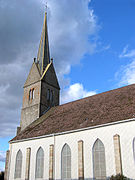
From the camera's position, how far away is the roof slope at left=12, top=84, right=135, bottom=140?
19391 millimetres

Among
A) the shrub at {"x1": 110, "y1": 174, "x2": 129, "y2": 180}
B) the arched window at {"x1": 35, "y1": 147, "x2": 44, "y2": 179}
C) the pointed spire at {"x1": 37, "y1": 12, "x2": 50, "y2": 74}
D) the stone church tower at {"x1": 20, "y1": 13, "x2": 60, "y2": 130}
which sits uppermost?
the pointed spire at {"x1": 37, "y1": 12, "x2": 50, "y2": 74}

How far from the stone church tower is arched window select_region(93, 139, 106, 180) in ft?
41.7

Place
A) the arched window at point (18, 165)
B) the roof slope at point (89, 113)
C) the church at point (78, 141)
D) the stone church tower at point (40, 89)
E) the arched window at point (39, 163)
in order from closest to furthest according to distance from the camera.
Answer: the church at point (78, 141), the roof slope at point (89, 113), the arched window at point (39, 163), the arched window at point (18, 165), the stone church tower at point (40, 89)

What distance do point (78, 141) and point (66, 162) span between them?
2.39 meters

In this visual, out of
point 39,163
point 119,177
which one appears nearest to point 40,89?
point 39,163

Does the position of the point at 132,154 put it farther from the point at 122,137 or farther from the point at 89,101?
the point at 89,101

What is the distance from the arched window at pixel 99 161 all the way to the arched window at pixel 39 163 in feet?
21.2

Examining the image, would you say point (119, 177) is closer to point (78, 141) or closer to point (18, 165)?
point (78, 141)

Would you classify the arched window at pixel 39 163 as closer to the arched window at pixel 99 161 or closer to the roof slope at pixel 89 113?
the roof slope at pixel 89 113

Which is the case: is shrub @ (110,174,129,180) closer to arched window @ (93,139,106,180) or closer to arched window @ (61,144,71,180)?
arched window @ (93,139,106,180)

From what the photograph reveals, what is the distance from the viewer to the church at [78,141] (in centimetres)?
1709

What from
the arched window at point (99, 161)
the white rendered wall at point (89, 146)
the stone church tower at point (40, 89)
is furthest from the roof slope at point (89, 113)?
the stone church tower at point (40, 89)

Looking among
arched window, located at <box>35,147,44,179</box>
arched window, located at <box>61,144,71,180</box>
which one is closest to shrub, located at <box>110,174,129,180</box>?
arched window, located at <box>61,144,71,180</box>

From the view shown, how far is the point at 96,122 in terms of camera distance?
769 inches
